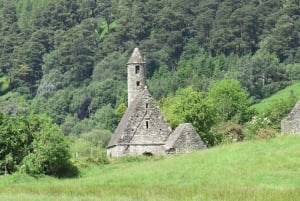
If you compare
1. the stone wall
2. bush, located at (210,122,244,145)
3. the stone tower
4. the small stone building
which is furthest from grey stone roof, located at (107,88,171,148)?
bush, located at (210,122,244,145)

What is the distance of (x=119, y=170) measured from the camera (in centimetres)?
5766

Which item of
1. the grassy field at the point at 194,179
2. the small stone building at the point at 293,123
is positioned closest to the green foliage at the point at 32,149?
the grassy field at the point at 194,179

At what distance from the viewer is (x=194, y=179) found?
49188mm

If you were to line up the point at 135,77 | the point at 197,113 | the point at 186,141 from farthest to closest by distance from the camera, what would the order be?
the point at 135,77 < the point at 197,113 < the point at 186,141

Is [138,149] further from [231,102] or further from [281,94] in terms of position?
[281,94]

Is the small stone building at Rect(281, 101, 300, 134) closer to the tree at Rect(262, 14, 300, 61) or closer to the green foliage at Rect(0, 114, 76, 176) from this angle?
the green foliage at Rect(0, 114, 76, 176)

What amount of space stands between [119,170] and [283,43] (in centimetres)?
12504

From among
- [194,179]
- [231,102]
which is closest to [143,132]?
[194,179]

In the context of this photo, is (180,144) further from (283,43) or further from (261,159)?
(283,43)

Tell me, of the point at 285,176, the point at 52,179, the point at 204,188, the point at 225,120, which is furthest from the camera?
the point at 225,120

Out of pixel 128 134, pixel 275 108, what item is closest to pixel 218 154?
pixel 128 134

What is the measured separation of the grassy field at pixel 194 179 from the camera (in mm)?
37656

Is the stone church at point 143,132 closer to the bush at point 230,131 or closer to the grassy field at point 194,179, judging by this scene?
the grassy field at point 194,179

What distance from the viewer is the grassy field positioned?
124 ft
